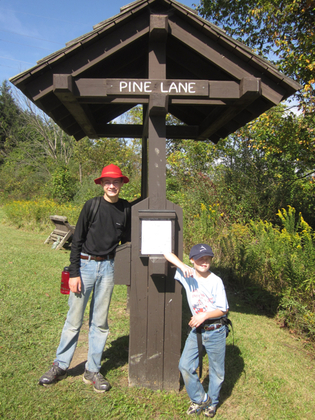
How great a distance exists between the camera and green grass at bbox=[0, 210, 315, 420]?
9.62ft

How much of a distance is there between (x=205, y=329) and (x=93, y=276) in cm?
119

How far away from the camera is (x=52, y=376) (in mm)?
3154

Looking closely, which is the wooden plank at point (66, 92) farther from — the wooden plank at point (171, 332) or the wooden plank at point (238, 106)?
the wooden plank at point (238, 106)

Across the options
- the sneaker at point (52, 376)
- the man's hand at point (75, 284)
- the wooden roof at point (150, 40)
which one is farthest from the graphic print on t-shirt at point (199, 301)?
the wooden roof at point (150, 40)

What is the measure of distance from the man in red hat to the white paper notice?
334 millimetres

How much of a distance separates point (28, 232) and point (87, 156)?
1235cm

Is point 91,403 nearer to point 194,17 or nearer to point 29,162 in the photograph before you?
point 194,17

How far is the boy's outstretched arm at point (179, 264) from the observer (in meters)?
2.89

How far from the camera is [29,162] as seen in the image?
3158 centimetres

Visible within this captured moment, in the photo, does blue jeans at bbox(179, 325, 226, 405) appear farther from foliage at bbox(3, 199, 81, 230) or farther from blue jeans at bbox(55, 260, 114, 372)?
foliage at bbox(3, 199, 81, 230)

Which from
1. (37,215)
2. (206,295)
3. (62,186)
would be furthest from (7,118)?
(206,295)

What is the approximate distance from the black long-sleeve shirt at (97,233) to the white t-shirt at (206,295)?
36.1 inches

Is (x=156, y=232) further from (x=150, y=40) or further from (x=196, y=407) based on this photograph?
(x=150, y=40)

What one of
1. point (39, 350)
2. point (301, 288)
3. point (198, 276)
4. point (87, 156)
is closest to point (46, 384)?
point (39, 350)
